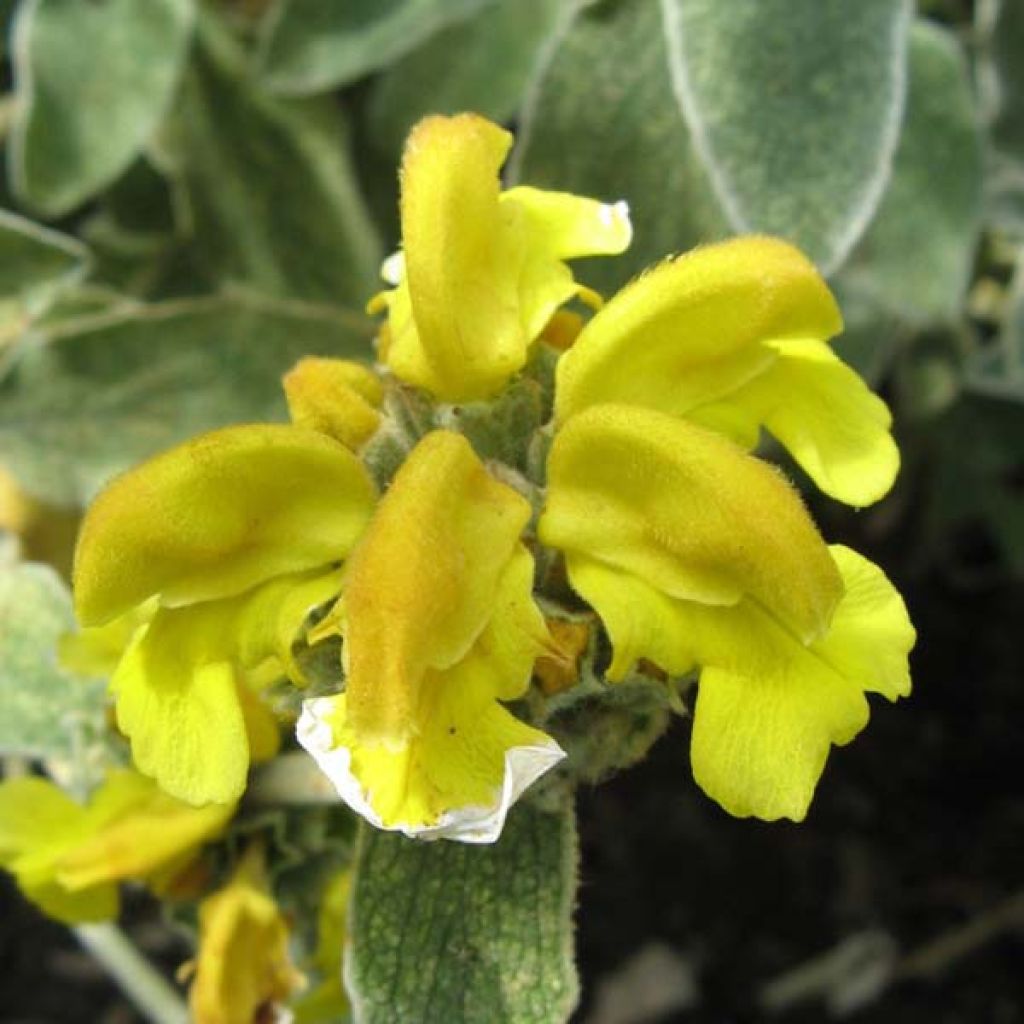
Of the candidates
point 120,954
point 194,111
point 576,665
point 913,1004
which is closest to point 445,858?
point 576,665

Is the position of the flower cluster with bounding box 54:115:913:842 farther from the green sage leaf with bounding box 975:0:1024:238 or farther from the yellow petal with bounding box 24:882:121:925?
the green sage leaf with bounding box 975:0:1024:238

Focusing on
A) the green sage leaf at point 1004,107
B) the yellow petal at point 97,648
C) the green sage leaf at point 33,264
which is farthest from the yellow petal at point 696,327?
the green sage leaf at point 1004,107

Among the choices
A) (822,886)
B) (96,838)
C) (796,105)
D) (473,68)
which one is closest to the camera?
(96,838)

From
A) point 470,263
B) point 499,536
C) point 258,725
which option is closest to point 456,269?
point 470,263

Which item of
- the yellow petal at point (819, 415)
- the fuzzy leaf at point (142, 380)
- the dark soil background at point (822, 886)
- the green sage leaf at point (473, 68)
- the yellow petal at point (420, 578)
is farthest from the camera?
the dark soil background at point (822, 886)

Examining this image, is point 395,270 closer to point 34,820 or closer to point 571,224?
point 571,224

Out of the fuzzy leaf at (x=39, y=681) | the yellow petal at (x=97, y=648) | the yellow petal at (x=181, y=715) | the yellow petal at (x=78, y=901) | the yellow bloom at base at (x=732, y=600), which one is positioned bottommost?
the yellow petal at (x=78, y=901)

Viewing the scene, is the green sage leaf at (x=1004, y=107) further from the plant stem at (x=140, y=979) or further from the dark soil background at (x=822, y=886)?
the plant stem at (x=140, y=979)

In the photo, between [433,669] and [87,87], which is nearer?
[433,669]
